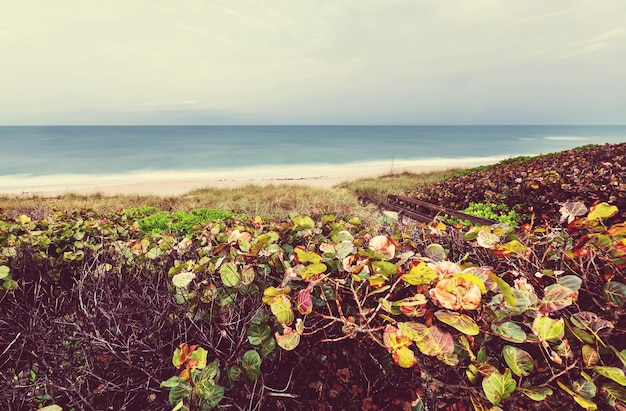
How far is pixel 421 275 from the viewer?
4.30 feet

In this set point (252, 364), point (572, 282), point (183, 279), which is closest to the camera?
point (572, 282)

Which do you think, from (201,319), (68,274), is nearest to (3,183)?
(68,274)

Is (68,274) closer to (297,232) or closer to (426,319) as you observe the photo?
(297,232)

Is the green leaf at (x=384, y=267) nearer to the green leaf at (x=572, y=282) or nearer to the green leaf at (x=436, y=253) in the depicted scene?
the green leaf at (x=436, y=253)

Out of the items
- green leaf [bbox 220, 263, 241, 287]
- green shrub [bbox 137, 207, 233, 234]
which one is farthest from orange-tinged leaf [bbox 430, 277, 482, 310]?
green shrub [bbox 137, 207, 233, 234]

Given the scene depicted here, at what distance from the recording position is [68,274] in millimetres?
2934

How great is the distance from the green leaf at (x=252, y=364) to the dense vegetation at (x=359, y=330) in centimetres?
1

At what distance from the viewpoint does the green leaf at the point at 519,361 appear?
126cm

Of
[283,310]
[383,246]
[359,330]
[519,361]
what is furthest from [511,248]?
[283,310]

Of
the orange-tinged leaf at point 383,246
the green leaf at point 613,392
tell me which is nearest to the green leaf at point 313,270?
the orange-tinged leaf at point 383,246

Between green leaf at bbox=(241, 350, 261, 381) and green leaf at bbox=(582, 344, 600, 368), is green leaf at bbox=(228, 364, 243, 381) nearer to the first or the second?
green leaf at bbox=(241, 350, 261, 381)

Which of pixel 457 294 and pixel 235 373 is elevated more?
pixel 457 294

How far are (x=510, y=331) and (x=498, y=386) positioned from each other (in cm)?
21

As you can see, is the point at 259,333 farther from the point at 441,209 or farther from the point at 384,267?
the point at 441,209
